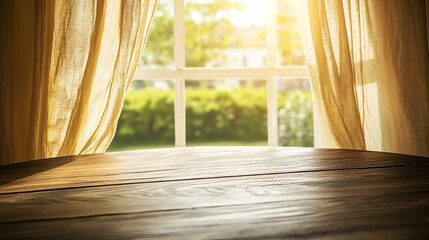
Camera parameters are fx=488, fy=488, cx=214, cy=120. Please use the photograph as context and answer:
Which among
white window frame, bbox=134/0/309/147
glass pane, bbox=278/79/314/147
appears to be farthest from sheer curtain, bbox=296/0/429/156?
glass pane, bbox=278/79/314/147

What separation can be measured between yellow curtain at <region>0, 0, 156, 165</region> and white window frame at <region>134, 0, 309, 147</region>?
0.31m

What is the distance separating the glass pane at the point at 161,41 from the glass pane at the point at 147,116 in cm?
55

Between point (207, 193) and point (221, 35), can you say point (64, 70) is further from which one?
point (221, 35)

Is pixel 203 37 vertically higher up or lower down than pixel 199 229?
higher up

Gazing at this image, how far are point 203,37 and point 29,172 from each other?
33.9 feet

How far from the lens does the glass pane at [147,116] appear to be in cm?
1084

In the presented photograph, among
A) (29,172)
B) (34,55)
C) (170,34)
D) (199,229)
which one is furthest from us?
(170,34)

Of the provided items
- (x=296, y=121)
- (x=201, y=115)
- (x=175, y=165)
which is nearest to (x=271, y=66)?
(x=175, y=165)

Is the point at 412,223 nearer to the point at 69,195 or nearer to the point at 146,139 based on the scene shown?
the point at 69,195

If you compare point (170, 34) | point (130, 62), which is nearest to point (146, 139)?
point (170, 34)

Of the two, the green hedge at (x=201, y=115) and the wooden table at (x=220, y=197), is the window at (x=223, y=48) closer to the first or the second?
the green hedge at (x=201, y=115)

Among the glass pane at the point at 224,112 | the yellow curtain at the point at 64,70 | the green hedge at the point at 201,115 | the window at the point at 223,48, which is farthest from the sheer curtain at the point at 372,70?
the glass pane at the point at 224,112

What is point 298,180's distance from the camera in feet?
3.68

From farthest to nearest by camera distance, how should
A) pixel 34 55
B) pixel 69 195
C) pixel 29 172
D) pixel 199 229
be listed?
1. pixel 34 55
2. pixel 29 172
3. pixel 69 195
4. pixel 199 229
